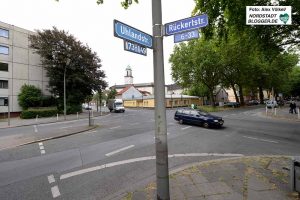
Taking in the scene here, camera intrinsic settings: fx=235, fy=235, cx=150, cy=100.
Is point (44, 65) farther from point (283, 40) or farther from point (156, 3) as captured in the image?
point (156, 3)

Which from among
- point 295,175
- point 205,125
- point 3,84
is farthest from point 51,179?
point 3,84

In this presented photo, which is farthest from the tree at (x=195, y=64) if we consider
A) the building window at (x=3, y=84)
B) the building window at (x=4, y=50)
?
the building window at (x=3, y=84)

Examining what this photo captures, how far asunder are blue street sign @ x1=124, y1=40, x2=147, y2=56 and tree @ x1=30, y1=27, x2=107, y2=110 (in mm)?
32767

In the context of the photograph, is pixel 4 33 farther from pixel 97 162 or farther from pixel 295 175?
pixel 295 175

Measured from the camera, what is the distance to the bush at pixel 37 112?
107 feet

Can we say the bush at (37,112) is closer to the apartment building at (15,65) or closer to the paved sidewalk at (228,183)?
the apartment building at (15,65)

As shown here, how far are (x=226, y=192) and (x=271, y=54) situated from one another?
609 inches

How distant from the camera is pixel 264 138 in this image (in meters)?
13.6

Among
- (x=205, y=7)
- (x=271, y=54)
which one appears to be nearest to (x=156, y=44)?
(x=205, y=7)

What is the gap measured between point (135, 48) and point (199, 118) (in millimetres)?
16071

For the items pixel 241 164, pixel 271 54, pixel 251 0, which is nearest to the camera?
pixel 241 164

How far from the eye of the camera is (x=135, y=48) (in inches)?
168

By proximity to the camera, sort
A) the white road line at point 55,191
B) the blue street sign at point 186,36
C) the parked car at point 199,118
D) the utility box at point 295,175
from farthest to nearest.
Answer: the parked car at point 199,118
the white road line at point 55,191
the utility box at point 295,175
the blue street sign at point 186,36

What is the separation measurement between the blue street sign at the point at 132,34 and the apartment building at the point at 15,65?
109 feet
